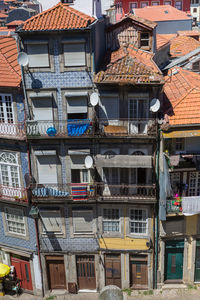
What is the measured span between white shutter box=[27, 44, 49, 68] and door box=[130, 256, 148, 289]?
14.4 m

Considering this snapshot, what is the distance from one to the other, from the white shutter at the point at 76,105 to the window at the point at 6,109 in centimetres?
366

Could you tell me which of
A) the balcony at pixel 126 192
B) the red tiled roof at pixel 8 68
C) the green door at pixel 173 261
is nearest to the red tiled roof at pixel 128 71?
the red tiled roof at pixel 8 68

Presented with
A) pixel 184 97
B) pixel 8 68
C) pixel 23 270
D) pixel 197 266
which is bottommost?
pixel 23 270

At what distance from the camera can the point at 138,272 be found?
2431 centimetres

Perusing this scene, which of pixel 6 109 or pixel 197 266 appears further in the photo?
pixel 197 266

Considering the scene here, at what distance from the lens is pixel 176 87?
23.4m

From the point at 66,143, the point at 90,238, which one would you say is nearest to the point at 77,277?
the point at 90,238

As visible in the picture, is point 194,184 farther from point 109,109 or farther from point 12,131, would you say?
point 12,131

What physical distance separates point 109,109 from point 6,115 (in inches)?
255

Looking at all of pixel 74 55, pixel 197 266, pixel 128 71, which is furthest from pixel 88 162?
pixel 197 266

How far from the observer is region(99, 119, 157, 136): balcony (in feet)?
67.6

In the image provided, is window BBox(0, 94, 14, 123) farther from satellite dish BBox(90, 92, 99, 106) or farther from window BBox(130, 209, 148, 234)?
window BBox(130, 209, 148, 234)

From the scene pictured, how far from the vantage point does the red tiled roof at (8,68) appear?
20297 millimetres

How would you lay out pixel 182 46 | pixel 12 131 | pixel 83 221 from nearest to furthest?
pixel 12 131 < pixel 83 221 < pixel 182 46
